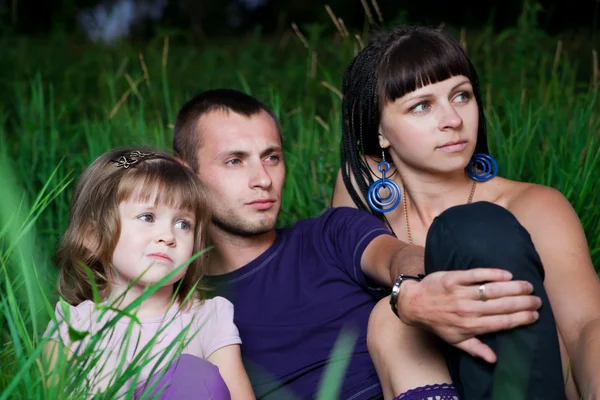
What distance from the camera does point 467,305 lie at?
174 centimetres

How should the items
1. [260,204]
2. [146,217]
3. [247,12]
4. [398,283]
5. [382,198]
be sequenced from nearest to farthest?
[398,283] → [146,217] → [260,204] → [382,198] → [247,12]

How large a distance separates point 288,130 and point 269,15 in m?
13.5

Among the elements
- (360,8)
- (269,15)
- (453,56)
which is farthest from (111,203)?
(269,15)

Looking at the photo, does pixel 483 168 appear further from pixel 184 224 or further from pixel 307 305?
pixel 184 224

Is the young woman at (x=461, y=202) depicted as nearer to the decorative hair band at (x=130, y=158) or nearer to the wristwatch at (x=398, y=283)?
the wristwatch at (x=398, y=283)

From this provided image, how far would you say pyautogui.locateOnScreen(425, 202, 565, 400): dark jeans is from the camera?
1707 mm

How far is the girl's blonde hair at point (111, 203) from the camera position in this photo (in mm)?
2133

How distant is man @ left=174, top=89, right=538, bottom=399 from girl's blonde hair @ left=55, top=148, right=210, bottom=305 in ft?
0.75

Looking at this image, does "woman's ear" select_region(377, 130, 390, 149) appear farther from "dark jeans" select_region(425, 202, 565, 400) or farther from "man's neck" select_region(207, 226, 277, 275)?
"dark jeans" select_region(425, 202, 565, 400)

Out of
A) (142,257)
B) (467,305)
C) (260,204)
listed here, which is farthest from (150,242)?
(467,305)

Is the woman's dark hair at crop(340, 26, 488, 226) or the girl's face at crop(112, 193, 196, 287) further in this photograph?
the woman's dark hair at crop(340, 26, 488, 226)

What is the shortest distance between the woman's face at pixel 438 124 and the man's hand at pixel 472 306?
624 millimetres

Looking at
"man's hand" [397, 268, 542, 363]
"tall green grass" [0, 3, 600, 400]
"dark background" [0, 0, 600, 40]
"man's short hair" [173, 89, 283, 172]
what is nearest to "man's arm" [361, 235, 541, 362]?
"man's hand" [397, 268, 542, 363]

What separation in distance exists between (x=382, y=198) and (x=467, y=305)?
39.1 inches
